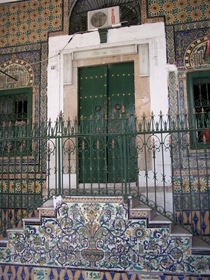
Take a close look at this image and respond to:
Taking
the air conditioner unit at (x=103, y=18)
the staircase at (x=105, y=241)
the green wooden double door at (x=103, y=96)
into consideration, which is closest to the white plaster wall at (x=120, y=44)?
the air conditioner unit at (x=103, y=18)

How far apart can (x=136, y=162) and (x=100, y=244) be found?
1254 millimetres

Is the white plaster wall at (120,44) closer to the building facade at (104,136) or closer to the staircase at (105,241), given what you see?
the building facade at (104,136)

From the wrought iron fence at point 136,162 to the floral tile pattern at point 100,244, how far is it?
296mm

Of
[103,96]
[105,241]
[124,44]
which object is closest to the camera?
[105,241]

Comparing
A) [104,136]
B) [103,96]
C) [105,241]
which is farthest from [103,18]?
[105,241]

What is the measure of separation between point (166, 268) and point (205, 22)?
4704 mm

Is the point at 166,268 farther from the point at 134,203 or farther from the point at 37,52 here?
the point at 37,52

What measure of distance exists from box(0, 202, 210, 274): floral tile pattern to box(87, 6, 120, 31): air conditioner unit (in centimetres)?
399

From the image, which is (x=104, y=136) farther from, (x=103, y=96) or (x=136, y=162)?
(x=103, y=96)

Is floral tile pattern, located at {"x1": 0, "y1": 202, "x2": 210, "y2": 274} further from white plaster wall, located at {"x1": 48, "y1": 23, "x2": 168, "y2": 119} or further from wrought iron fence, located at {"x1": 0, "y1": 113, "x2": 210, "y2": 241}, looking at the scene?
white plaster wall, located at {"x1": 48, "y1": 23, "x2": 168, "y2": 119}

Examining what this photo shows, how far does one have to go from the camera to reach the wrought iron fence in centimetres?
455

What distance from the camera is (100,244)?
442cm

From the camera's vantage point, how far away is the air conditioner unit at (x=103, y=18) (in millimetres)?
6672

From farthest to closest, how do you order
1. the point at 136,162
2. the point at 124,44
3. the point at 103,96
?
the point at 103,96
the point at 124,44
the point at 136,162
